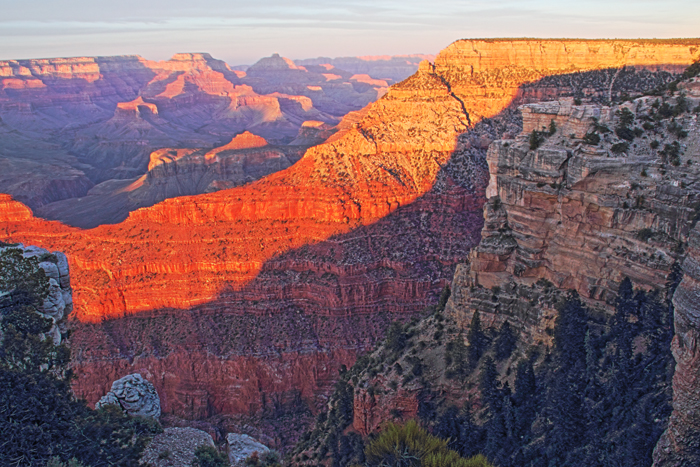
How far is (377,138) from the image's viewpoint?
199 ft

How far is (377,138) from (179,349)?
90.9 feet

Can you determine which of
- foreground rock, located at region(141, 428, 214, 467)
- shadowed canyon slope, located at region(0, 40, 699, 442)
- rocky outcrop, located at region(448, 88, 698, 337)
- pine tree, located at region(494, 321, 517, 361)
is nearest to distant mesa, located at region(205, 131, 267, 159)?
shadowed canyon slope, located at region(0, 40, 699, 442)

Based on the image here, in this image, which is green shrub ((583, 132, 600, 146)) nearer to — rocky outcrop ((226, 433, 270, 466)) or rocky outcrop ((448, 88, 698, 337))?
rocky outcrop ((448, 88, 698, 337))

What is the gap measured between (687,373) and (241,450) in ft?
75.9

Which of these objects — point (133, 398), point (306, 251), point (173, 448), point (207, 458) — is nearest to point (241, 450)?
point (133, 398)

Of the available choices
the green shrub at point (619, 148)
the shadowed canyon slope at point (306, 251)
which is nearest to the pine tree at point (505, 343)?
the green shrub at point (619, 148)

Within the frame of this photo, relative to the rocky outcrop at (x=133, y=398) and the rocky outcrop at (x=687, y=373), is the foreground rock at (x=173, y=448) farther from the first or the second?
the rocky outcrop at (x=687, y=373)

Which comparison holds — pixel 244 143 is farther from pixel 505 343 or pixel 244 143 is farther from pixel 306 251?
pixel 505 343

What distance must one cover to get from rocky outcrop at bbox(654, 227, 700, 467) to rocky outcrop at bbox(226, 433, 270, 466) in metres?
19.9

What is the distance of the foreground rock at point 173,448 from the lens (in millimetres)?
23938

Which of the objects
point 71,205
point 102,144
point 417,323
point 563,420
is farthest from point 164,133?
point 563,420

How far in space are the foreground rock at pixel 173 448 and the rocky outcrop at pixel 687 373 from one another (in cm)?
1765

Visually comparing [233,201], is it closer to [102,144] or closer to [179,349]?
[179,349]

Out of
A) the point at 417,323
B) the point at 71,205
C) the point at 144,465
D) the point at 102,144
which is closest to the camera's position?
the point at 144,465
